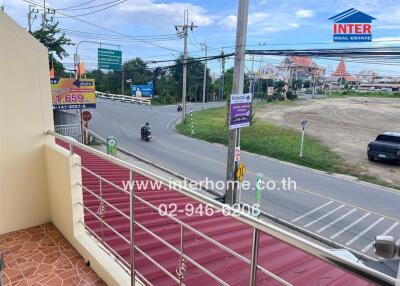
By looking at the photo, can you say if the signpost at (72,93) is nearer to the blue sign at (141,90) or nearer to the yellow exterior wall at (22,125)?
the yellow exterior wall at (22,125)

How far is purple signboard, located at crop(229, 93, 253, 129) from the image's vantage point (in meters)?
9.35

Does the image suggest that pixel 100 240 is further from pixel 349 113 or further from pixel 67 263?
pixel 349 113

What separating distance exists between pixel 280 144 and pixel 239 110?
1223 centimetres

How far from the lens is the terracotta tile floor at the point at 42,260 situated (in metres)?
2.77

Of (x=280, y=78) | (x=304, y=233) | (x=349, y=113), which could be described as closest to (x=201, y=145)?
(x=304, y=233)

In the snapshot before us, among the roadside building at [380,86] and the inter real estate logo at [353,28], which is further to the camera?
the roadside building at [380,86]

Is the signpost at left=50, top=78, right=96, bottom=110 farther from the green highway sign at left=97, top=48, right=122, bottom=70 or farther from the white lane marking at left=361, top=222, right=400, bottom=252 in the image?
the white lane marking at left=361, top=222, right=400, bottom=252

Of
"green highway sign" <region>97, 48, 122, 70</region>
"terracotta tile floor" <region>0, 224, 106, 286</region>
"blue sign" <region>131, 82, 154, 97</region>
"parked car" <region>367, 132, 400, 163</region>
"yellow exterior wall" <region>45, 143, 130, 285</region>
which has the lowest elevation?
"parked car" <region>367, 132, 400, 163</region>

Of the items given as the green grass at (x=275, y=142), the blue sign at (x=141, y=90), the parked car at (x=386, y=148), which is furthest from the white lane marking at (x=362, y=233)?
the blue sign at (x=141, y=90)

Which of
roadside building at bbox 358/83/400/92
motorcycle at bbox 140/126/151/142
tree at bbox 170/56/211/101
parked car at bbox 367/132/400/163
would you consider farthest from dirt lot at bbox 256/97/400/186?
roadside building at bbox 358/83/400/92

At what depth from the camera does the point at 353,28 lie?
27.2 ft

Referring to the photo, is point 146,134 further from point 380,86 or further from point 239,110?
point 380,86

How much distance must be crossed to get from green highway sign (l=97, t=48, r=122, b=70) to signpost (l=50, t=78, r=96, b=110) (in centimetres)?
393

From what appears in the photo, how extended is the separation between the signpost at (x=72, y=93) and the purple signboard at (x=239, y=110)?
10.2 meters
